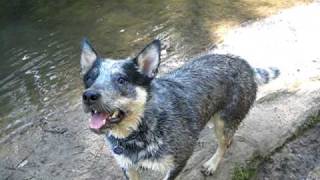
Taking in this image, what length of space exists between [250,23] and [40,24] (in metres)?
4.42

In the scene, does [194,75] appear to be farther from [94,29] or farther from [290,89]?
Result: [94,29]

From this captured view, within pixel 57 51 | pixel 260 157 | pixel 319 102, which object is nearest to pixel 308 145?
pixel 260 157

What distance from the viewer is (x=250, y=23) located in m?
9.66

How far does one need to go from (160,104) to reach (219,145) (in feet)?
3.80

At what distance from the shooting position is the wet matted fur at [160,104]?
4.27 m

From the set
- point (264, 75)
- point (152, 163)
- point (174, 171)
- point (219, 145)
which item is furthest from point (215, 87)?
point (152, 163)

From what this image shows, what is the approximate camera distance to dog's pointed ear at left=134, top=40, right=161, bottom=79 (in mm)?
4449

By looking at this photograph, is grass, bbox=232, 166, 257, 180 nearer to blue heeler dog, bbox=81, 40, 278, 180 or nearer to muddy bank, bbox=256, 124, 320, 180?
muddy bank, bbox=256, 124, 320, 180

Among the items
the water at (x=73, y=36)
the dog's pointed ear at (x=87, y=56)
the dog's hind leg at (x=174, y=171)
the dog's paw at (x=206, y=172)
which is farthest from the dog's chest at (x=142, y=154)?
the water at (x=73, y=36)

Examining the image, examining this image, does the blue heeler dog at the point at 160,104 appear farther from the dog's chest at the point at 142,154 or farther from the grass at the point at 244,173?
the grass at the point at 244,173

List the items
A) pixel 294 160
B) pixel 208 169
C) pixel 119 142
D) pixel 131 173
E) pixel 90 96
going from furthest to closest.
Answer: pixel 208 169
pixel 294 160
pixel 131 173
pixel 119 142
pixel 90 96

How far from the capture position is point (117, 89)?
423 centimetres

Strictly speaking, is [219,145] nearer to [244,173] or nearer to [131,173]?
[244,173]

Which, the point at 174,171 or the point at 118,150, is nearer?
the point at 118,150
